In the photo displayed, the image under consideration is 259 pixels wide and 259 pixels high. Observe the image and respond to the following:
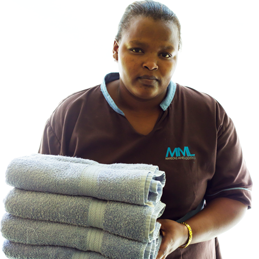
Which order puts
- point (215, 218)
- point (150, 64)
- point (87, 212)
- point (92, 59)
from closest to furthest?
1. point (87, 212)
2. point (150, 64)
3. point (215, 218)
4. point (92, 59)

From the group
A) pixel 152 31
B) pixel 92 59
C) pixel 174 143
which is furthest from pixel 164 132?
pixel 92 59

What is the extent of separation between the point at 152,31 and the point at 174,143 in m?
0.28

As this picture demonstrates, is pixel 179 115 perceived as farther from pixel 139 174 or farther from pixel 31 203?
pixel 31 203

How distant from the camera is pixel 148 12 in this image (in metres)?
0.62

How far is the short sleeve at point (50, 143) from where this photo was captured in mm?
747

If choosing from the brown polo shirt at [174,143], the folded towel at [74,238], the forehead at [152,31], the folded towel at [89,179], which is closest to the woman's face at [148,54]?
the forehead at [152,31]

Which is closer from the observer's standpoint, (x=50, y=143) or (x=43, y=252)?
(x=43, y=252)

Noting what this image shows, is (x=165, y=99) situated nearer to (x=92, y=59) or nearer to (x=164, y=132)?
(x=164, y=132)

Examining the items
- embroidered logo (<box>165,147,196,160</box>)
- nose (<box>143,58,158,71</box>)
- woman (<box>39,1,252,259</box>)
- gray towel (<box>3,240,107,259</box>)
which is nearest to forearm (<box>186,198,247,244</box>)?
woman (<box>39,1,252,259</box>)

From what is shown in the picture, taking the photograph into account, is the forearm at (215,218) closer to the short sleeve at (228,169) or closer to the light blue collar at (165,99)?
the short sleeve at (228,169)

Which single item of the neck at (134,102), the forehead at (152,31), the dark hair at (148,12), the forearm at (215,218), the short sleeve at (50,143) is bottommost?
the forearm at (215,218)

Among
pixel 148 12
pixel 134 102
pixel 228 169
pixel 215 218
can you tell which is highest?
pixel 148 12

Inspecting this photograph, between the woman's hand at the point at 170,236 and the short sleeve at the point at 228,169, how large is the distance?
0.64ft

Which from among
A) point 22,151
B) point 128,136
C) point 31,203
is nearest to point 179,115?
point 128,136
